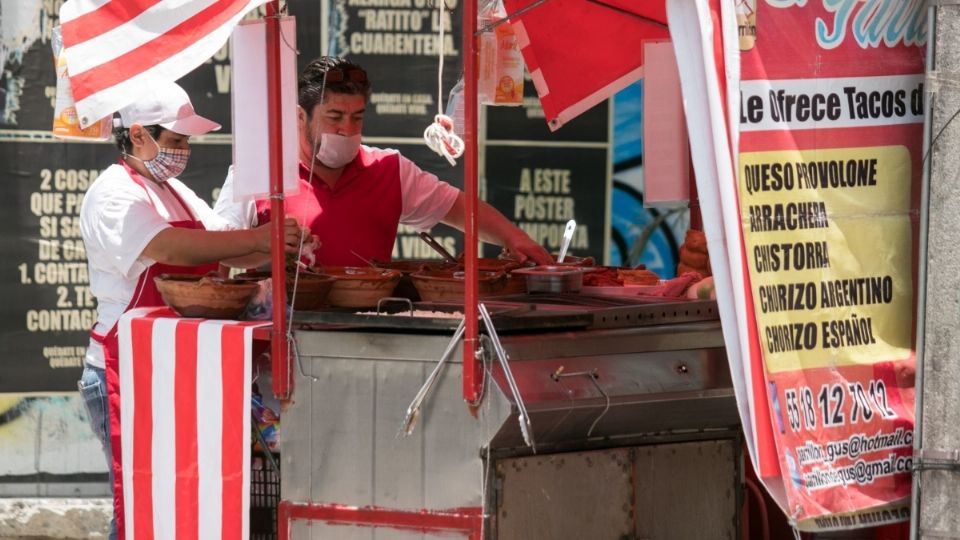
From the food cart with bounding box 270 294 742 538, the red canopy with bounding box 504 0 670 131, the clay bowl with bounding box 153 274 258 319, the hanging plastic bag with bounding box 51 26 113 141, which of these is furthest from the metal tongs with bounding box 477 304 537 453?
the red canopy with bounding box 504 0 670 131

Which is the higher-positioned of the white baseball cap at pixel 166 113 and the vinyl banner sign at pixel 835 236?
the white baseball cap at pixel 166 113

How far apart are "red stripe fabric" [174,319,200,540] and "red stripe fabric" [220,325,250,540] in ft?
0.38

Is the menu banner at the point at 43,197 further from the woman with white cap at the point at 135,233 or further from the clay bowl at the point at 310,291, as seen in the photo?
the clay bowl at the point at 310,291

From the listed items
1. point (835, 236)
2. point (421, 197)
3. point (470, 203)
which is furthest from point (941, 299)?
point (421, 197)

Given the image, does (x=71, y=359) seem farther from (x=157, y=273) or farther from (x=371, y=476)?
(x=371, y=476)

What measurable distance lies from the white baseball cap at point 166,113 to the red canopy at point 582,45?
4.88 feet

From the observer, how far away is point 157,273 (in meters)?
5.05

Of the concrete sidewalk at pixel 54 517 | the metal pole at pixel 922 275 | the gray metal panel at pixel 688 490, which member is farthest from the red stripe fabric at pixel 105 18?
the concrete sidewalk at pixel 54 517

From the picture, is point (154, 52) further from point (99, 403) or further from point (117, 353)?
point (99, 403)

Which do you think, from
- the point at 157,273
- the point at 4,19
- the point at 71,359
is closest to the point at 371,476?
the point at 157,273

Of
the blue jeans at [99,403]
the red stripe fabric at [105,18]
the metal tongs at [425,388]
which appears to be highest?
the red stripe fabric at [105,18]

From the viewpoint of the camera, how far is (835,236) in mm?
3988

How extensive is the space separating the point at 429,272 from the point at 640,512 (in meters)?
1.09

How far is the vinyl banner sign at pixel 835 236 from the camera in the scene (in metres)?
3.85
